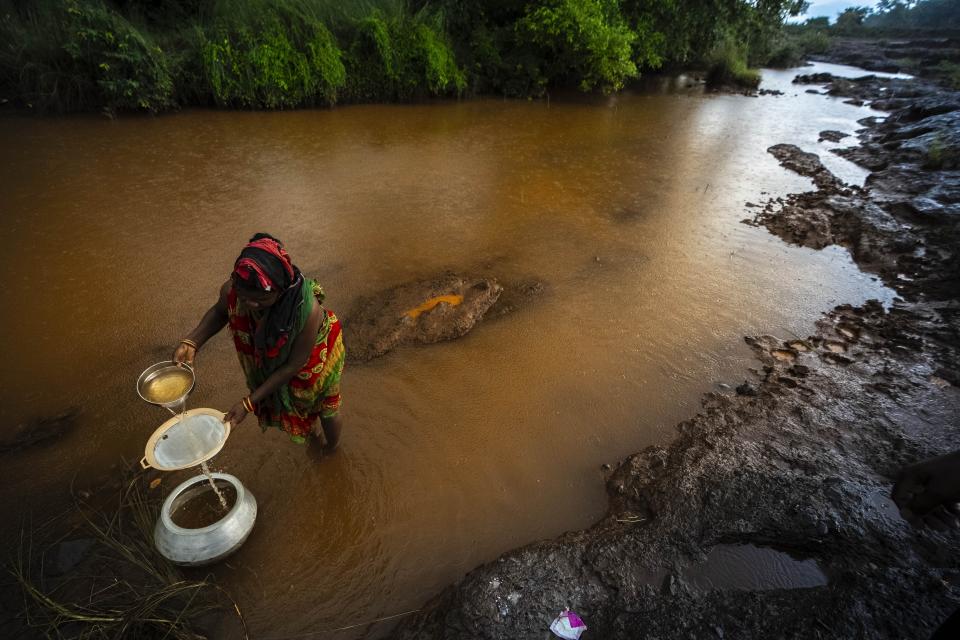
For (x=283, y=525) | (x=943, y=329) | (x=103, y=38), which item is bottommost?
(x=943, y=329)

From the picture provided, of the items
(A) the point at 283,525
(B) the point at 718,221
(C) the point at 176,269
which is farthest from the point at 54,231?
(B) the point at 718,221

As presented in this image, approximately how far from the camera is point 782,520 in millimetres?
2195

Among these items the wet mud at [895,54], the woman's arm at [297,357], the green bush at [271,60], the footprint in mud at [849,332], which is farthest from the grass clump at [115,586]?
the wet mud at [895,54]

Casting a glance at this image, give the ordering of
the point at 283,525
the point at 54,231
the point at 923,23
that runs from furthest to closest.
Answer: the point at 923,23 < the point at 54,231 < the point at 283,525

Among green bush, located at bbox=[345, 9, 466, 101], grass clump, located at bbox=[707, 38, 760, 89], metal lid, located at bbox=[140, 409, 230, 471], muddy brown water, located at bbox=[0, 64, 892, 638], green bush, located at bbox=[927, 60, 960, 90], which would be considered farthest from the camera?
green bush, located at bbox=[927, 60, 960, 90]

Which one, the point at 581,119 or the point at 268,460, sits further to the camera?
the point at 581,119

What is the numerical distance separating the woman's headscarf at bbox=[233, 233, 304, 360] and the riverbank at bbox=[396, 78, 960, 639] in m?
1.36

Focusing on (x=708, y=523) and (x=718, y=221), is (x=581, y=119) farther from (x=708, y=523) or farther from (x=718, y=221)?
(x=708, y=523)

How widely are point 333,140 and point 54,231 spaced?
4374mm

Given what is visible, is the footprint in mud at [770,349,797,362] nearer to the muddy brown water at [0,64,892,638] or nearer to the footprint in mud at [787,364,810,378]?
the footprint in mud at [787,364,810,378]

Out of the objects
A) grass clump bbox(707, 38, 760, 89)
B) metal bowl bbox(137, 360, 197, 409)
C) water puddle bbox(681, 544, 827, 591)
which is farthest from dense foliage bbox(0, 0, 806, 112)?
water puddle bbox(681, 544, 827, 591)

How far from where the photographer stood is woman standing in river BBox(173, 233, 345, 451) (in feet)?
6.01

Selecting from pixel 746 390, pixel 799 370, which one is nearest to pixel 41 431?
pixel 746 390

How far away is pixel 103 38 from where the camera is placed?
7.54 m
